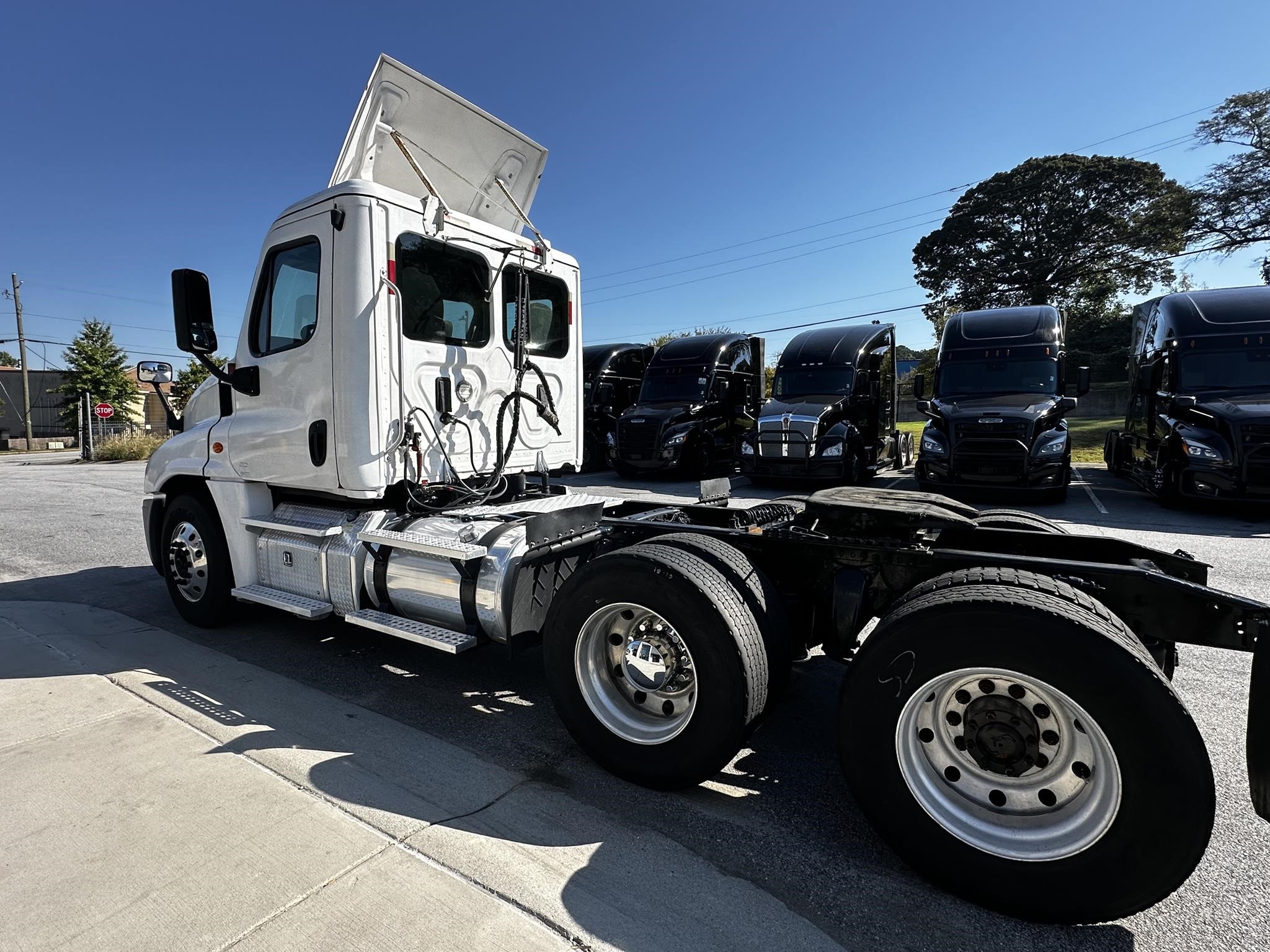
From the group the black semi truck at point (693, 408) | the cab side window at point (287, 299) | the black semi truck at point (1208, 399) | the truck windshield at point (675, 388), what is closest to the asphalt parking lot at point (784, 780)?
the cab side window at point (287, 299)

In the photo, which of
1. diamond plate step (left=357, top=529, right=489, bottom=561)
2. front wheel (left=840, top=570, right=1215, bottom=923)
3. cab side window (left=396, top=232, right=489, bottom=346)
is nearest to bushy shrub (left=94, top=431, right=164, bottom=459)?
cab side window (left=396, top=232, right=489, bottom=346)

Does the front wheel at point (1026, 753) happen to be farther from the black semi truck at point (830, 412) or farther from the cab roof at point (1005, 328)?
the cab roof at point (1005, 328)

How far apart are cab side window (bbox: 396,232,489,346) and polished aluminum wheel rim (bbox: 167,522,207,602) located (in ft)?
7.86

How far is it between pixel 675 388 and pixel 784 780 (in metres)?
12.9

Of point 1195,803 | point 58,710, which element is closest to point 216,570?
point 58,710

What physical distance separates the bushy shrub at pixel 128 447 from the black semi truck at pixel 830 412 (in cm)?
2580

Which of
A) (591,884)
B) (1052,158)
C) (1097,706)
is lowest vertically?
(591,884)

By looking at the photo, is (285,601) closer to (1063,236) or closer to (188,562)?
(188,562)

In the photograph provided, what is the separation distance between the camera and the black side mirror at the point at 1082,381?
1177 cm

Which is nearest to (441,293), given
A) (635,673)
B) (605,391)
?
(635,673)

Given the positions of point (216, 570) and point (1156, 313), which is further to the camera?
point (1156, 313)

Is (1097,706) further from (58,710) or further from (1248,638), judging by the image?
(58,710)

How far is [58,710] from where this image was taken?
373 centimetres

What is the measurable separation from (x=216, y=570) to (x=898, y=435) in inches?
568
